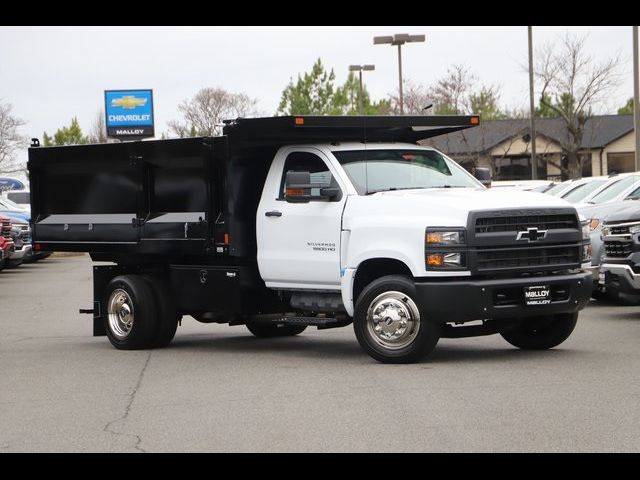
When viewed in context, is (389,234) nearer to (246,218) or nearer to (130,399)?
(246,218)

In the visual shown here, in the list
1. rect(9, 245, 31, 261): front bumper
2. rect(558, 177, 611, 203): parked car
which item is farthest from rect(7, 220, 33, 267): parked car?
rect(558, 177, 611, 203): parked car

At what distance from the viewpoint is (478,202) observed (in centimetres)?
1174

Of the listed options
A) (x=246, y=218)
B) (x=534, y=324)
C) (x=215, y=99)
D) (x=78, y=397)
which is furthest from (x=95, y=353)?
(x=215, y=99)

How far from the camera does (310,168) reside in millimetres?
13211

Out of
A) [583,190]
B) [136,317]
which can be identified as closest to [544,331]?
[136,317]

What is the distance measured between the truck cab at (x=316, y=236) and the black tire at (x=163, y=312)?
0.02m

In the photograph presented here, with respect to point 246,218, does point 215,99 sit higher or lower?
higher

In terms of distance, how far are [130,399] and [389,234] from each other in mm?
3036

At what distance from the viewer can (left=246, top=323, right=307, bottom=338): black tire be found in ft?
50.3

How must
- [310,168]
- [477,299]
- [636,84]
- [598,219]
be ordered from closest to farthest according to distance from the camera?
[477,299]
[310,168]
[598,219]
[636,84]

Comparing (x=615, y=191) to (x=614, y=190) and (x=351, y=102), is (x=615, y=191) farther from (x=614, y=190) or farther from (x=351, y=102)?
(x=351, y=102)

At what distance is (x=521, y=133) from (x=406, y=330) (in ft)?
217

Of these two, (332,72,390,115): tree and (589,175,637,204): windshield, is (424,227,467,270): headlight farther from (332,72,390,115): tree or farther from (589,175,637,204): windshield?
(332,72,390,115): tree

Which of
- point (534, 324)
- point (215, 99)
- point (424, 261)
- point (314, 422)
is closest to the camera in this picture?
point (314, 422)
